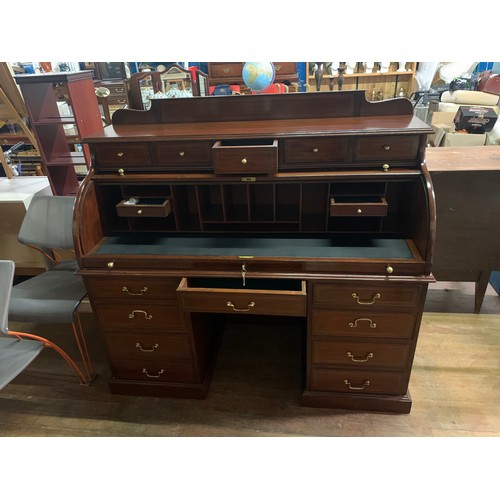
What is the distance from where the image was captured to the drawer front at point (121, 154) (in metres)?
1.63

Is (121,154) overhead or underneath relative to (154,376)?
overhead

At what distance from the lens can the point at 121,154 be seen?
65.1 inches

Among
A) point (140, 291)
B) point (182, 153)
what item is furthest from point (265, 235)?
point (140, 291)

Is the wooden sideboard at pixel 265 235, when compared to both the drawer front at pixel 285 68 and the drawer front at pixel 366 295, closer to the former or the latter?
the drawer front at pixel 366 295

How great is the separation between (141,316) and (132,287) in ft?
0.55

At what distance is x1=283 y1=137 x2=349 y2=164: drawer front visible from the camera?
1529 millimetres

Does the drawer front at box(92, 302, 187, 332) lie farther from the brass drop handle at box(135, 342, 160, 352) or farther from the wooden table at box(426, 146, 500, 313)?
the wooden table at box(426, 146, 500, 313)

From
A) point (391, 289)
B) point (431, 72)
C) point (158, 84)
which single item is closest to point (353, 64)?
point (431, 72)

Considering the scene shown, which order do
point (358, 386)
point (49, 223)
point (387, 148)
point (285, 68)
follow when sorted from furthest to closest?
1. point (285, 68)
2. point (49, 223)
3. point (358, 386)
4. point (387, 148)

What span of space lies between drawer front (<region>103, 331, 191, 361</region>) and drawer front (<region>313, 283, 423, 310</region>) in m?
0.72

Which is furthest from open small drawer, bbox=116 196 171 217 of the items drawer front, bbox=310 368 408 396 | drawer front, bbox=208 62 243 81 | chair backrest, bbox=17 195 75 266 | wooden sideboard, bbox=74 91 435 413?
drawer front, bbox=208 62 243 81

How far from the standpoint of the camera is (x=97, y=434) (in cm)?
184

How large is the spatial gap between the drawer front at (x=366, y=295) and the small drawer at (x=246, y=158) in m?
0.54

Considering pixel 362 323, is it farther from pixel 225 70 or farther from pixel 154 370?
pixel 225 70
